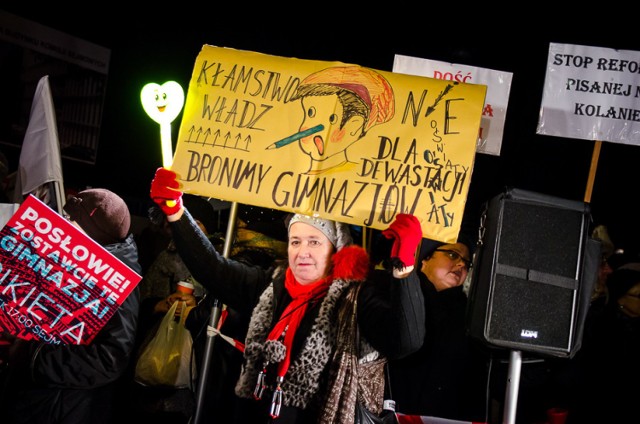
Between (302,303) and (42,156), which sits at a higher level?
(42,156)

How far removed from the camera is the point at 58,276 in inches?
108

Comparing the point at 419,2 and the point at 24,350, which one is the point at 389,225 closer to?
the point at 24,350

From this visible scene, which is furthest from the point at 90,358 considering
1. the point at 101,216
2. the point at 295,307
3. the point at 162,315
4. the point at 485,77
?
the point at 485,77

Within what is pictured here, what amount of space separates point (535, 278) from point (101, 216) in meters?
1.97

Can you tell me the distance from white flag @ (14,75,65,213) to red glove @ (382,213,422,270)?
1.89m

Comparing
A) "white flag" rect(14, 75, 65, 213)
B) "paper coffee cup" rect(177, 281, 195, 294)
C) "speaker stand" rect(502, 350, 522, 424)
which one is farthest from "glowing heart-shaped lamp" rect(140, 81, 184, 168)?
"speaker stand" rect(502, 350, 522, 424)

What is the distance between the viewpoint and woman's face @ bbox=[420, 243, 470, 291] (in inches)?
154

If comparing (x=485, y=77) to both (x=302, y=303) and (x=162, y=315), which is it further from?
(x=162, y=315)

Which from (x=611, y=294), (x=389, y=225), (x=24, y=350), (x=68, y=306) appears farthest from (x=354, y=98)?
(x=611, y=294)

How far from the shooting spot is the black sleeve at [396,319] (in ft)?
8.00

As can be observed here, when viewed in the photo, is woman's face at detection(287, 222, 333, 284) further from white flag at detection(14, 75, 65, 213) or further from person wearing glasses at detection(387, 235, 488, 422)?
white flag at detection(14, 75, 65, 213)

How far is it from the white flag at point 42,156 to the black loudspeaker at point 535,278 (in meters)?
2.29

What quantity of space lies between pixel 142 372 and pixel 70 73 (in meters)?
4.83

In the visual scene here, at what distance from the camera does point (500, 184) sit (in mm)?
9156
